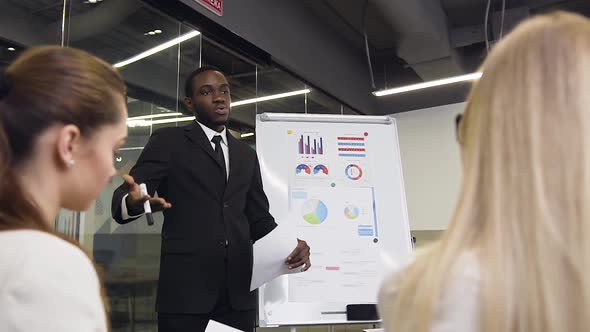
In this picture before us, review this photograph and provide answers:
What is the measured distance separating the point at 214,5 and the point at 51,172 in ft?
8.82

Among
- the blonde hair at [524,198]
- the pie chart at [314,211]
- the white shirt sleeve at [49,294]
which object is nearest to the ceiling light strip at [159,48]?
the pie chart at [314,211]

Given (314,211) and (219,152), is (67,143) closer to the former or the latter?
(219,152)

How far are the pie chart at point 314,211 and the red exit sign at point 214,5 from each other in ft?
4.67

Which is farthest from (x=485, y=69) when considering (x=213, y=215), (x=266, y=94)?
(x=266, y=94)

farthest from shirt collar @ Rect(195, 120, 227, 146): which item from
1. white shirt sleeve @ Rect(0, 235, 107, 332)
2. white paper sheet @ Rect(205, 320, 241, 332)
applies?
white shirt sleeve @ Rect(0, 235, 107, 332)

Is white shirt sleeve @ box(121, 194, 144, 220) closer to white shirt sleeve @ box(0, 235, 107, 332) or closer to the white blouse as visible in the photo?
white shirt sleeve @ box(0, 235, 107, 332)

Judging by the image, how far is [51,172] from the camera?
0.87 meters

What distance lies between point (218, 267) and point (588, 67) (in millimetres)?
1557

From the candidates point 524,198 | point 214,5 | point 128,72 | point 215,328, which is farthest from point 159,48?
point 524,198

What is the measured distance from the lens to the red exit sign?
3.25 m

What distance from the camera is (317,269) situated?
264cm

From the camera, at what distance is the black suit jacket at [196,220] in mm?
1908

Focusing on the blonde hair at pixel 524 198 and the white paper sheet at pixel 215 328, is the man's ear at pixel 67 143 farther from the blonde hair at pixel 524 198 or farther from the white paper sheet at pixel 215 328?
the white paper sheet at pixel 215 328

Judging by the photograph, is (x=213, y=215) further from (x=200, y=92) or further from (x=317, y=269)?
(x=317, y=269)
